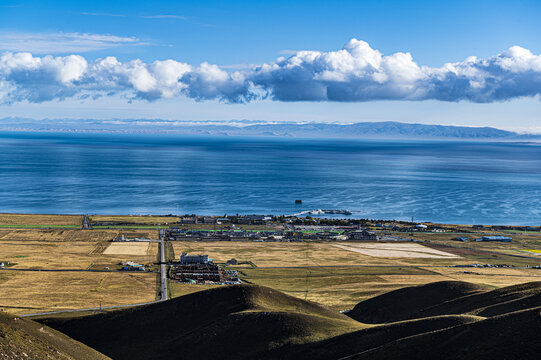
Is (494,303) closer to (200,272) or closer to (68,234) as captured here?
(200,272)

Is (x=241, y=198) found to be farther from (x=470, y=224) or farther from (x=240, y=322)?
(x=240, y=322)

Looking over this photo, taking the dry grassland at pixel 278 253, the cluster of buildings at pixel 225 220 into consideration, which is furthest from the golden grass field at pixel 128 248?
the cluster of buildings at pixel 225 220

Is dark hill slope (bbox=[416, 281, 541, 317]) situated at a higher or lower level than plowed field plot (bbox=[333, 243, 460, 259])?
higher

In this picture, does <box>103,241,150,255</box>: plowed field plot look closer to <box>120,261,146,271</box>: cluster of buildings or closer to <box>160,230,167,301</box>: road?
<box>160,230,167,301</box>: road

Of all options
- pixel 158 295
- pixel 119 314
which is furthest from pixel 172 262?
pixel 119 314

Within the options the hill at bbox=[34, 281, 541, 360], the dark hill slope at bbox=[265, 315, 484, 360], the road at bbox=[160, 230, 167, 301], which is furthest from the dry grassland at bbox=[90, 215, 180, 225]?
the dark hill slope at bbox=[265, 315, 484, 360]

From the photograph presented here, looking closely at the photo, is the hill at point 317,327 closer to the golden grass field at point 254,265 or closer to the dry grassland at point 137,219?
the golden grass field at point 254,265
